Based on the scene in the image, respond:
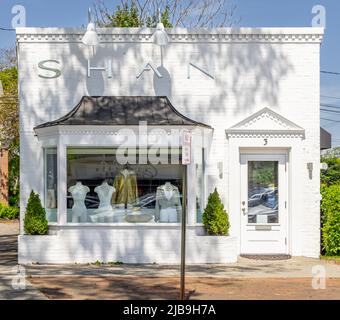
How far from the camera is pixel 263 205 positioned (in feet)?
49.2

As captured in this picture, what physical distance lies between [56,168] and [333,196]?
6265mm

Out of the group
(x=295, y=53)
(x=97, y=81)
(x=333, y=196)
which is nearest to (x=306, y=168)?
(x=333, y=196)

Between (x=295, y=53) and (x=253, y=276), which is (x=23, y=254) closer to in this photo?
(x=253, y=276)

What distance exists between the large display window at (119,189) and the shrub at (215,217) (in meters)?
0.65

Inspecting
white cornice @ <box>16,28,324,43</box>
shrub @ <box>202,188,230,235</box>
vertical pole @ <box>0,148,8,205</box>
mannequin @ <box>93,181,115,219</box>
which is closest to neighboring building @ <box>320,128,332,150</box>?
white cornice @ <box>16,28,324,43</box>

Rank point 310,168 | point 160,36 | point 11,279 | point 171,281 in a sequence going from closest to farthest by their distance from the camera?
1. point 11,279
2. point 171,281
3. point 160,36
4. point 310,168

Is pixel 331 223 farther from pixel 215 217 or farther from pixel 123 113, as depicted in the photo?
pixel 123 113

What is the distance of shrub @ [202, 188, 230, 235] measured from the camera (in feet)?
46.1

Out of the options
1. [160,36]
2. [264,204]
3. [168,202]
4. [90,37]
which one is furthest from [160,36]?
[264,204]

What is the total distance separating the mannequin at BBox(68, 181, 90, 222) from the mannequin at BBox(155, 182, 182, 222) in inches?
63.4

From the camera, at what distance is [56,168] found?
14.4 m

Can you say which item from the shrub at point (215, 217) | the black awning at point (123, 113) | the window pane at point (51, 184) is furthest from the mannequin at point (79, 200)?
the shrub at point (215, 217)

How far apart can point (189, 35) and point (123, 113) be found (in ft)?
7.85

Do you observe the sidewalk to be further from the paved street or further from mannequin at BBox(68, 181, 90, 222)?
mannequin at BBox(68, 181, 90, 222)
